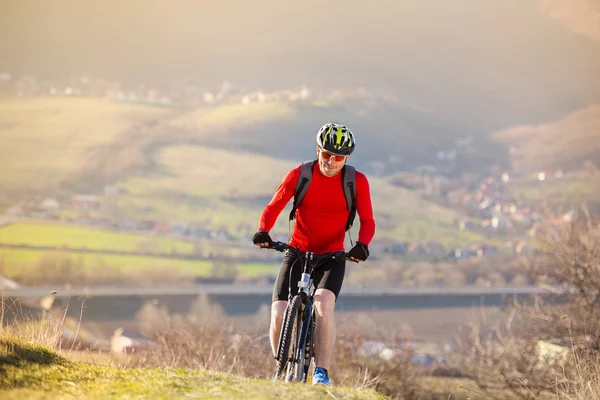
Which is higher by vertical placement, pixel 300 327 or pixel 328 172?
pixel 328 172

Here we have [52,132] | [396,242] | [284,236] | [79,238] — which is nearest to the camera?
[284,236]

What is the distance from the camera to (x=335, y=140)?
7559 mm

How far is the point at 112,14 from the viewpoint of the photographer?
561ft

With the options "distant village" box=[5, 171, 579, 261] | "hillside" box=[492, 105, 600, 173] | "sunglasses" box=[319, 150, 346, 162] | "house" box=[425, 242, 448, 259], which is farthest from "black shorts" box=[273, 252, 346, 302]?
"hillside" box=[492, 105, 600, 173]

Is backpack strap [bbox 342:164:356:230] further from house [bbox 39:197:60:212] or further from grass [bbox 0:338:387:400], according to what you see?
house [bbox 39:197:60:212]

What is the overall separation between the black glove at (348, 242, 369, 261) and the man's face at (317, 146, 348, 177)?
2.16 feet

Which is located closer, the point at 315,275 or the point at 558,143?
the point at 315,275

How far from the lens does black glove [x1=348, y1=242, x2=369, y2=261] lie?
7.43m

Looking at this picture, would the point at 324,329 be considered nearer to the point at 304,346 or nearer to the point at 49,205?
the point at 304,346

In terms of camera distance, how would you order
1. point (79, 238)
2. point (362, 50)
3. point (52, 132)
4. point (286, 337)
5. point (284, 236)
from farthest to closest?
1. point (362, 50)
2. point (52, 132)
3. point (79, 238)
4. point (284, 236)
5. point (286, 337)

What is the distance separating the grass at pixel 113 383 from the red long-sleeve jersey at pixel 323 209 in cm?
137

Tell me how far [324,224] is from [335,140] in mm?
732

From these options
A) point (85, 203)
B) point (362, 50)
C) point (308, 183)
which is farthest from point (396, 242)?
point (308, 183)

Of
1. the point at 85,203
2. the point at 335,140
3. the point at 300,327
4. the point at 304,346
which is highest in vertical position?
the point at 85,203
